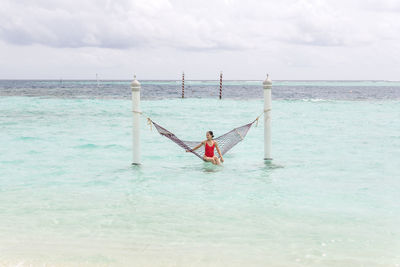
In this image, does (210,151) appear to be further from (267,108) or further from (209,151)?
(267,108)

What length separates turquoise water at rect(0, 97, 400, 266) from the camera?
4.34 metres

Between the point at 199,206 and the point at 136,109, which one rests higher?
the point at 136,109

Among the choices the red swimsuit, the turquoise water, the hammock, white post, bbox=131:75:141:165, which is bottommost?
the turquoise water

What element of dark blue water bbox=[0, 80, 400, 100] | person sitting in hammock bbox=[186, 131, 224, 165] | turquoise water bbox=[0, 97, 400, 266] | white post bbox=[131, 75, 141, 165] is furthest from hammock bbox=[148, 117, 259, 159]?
dark blue water bbox=[0, 80, 400, 100]

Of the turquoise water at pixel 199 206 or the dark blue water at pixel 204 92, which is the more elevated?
the dark blue water at pixel 204 92

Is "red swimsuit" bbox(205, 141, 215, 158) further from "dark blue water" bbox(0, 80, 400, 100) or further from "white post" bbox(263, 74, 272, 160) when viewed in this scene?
"dark blue water" bbox(0, 80, 400, 100)

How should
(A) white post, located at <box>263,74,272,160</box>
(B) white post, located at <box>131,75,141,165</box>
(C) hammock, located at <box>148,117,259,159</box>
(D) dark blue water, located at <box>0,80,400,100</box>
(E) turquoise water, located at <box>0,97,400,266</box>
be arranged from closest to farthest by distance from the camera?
1. (E) turquoise water, located at <box>0,97,400,266</box>
2. (B) white post, located at <box>131,75,141,165</box>
3. (A) white post, located at <box>263,74,272,160</box>
4. (C) hammock, located at <box>148,117,259,159</box>
5. (D) dark blue water, located at <box>0,80,400,100</box>

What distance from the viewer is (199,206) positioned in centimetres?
616

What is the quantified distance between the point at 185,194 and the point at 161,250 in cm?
249

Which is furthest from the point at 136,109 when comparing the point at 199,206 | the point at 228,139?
the point at 199,206

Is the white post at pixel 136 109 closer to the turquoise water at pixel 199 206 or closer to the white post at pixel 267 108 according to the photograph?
the turquoise water at pixel 199 206

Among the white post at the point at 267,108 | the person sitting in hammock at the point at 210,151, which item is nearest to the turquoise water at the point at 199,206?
A: the person sitting in hammock at the point at 210,151

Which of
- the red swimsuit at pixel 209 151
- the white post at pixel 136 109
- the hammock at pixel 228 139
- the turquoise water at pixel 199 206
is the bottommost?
the turquoise water at pixel 199 206

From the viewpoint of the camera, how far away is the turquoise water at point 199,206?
4.34 m
